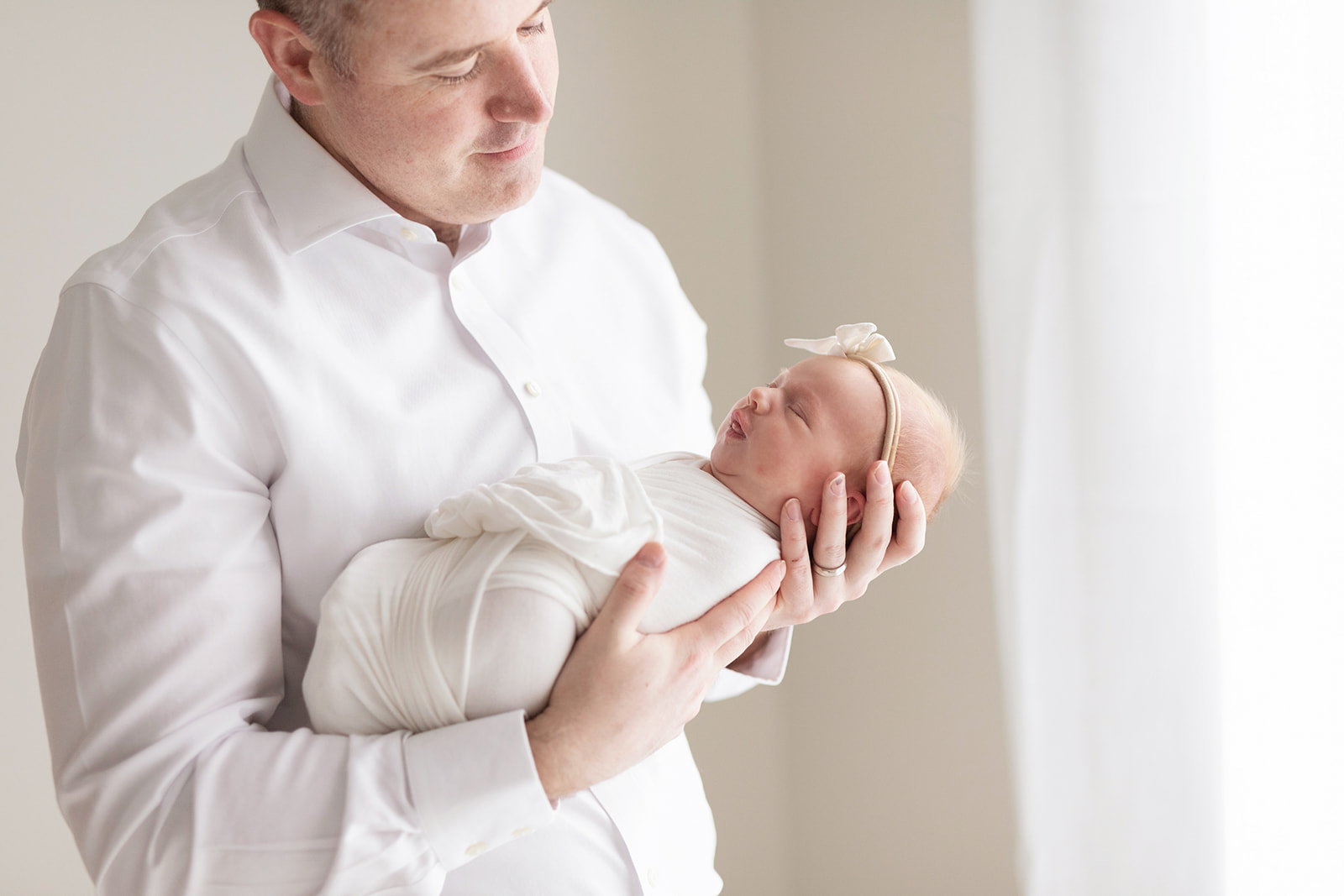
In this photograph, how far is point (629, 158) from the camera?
2576mm

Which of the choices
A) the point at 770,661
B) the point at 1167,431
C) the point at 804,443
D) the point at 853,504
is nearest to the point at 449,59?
the point at 804,443

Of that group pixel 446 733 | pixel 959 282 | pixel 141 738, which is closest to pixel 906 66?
pixel 959 282

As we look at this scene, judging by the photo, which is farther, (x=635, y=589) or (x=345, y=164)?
(x=345, y=164)

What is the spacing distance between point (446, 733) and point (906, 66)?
1741mm

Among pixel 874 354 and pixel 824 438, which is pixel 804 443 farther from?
pixel 874 354

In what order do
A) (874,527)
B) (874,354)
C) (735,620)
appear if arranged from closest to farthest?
1. (735,620)
2. (874,527)
3. (874,354)

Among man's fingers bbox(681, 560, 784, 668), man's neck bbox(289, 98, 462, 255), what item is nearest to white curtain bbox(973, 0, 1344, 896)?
man's fingers bbox(681, 560, 784, 668)

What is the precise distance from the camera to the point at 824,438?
1.31 metres

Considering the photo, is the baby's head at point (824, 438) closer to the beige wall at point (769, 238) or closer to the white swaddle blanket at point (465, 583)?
the white swaddle blanket at point (465, 583)

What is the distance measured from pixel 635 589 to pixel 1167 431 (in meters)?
1.04

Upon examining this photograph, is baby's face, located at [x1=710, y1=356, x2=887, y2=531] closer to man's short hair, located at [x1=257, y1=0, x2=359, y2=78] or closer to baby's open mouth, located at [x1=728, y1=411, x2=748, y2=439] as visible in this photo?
baby's open mouth, located at [x1=728, y1=411, x2=748, y2=439]

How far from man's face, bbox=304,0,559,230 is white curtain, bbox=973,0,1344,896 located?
994 millimetres

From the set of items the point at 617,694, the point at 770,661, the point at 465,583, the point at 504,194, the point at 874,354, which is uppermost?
the point at 504,194

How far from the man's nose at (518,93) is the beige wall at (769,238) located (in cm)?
113
